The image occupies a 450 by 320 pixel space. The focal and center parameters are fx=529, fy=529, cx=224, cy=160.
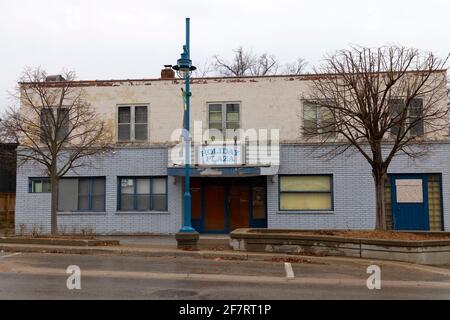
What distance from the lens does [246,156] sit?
21.9 meters

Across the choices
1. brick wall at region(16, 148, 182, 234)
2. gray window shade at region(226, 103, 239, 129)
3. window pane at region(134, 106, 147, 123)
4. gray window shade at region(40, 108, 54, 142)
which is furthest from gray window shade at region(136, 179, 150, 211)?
gray window shade at region(40, 108, 54, 142)

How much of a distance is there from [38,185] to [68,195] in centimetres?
148

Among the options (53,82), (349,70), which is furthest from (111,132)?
(349,70)

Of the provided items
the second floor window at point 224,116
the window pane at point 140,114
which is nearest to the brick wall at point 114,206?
the window pane at point 140,114

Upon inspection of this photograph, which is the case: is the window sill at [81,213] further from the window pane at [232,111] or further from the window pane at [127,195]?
the window pane at [232,111]

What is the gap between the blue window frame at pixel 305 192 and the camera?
22.4 m

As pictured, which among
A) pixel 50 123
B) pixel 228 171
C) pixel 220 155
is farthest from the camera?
pixel 220 155

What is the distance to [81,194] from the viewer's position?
77.5 feet

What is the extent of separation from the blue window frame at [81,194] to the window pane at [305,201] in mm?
7998

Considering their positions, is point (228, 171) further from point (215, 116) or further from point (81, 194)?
point (81, 194)

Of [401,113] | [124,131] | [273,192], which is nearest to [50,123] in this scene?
[124,131]

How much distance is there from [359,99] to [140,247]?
820cm
